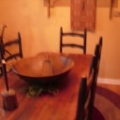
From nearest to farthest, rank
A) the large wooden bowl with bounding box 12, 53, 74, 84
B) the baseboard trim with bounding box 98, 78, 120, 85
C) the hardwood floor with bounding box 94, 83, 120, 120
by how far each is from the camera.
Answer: the large wooden bowl with bounding box 12, 53, 74, 84 → the hardwood floor with bounding box 94, 83, 120, 120 → the baseboard trim with bounding box 98, 78, 120, 85

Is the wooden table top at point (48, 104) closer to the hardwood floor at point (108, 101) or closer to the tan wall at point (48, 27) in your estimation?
the hardwood floor at point (108, 101)

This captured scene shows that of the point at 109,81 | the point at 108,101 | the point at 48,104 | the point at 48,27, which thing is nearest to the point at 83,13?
the point at 48,27

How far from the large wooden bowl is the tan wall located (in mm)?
1563

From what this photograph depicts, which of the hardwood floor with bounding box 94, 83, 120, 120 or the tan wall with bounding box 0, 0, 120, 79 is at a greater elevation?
the tan wall with bounding box 0, 0, 120, 79

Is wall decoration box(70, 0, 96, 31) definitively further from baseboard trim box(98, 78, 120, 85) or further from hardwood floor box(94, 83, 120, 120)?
hardwood floor box(94, 83, 120, 120)

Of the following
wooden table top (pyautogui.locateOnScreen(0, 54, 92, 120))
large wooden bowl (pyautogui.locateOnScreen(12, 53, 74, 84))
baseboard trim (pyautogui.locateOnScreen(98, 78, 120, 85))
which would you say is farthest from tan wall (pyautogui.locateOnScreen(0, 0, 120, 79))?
wooden table top (pyautogui.locateOnScreen(0, 54, 92, 120))

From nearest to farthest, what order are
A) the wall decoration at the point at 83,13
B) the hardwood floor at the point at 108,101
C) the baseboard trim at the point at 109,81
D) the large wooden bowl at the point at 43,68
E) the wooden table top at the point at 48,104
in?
the wooden table top at the point at 48,104 → the large wooden bowl at the point at 43,68 → the hardwood floor at the point at 108,101 → the wall decoration at the point at 83,13 → the baseboard trim at the point at 109,81

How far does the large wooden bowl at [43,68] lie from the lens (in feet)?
5.45

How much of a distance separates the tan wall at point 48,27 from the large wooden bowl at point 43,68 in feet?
5.13

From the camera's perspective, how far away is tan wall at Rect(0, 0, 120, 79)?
11.2 ft

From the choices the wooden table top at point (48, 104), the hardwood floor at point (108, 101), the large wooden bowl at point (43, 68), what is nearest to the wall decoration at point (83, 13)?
the hardwood floor at point (108, 101)

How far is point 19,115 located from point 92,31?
2.42 metres

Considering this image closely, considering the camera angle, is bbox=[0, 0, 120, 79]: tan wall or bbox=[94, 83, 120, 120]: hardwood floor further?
bbox=[0, 0, 120, 79]: tan wall

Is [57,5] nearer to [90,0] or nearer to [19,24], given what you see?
[90,0]
